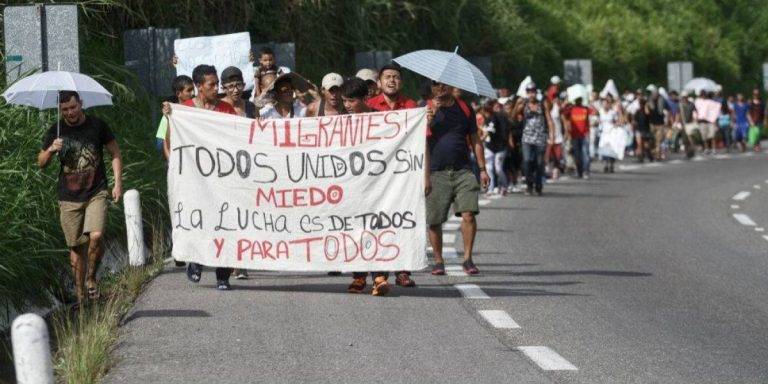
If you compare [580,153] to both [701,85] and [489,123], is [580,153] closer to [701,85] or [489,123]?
[489,123]

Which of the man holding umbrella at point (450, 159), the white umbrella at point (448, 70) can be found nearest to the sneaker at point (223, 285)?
the man holding umbrella at point (450, 159)

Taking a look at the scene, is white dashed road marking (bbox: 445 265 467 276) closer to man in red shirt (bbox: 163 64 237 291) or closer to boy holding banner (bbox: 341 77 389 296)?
boy holding banner (bbox: 341 77 389 296)

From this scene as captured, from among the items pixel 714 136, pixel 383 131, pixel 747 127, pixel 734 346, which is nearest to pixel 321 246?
pixel 383 131

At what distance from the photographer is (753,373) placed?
9.62m

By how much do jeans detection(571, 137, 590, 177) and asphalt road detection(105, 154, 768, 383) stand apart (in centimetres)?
1297

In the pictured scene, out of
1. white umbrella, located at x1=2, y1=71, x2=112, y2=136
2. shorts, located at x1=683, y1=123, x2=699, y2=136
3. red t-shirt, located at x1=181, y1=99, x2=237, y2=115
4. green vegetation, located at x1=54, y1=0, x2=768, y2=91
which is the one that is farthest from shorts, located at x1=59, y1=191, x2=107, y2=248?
shorts, located at x1=683, y1=123, x2=699, y2=136

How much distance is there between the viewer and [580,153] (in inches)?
1313

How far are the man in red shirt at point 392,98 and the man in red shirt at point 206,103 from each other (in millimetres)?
1159

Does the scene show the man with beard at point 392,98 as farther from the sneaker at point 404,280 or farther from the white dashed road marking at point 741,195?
the white dashed road marking at point 741,195

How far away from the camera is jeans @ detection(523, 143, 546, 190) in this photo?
88.9 feet

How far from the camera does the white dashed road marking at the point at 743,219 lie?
23112 mm

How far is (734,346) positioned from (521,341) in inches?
50.9

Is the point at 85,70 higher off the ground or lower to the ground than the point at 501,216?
higher

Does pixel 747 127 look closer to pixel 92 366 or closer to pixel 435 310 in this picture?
pixel 435 310
